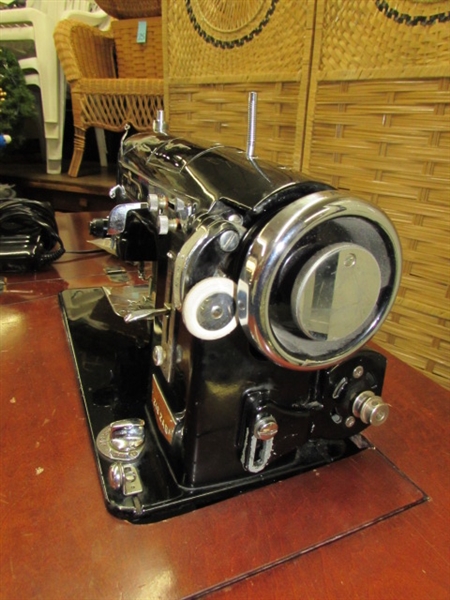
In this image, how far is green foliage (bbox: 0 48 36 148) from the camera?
2283mm

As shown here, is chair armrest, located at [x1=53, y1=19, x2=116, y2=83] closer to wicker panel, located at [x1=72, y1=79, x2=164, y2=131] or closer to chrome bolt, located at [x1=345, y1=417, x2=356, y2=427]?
wicker panel, located at [x1=72, y1=79, x2=164, y2=131]

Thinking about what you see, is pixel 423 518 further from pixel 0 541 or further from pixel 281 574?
pixel 0 541

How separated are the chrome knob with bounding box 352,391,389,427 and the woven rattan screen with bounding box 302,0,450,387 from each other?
70 centimetres

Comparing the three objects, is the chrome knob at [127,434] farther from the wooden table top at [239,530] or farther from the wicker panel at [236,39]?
the wicker panel at [236,39]

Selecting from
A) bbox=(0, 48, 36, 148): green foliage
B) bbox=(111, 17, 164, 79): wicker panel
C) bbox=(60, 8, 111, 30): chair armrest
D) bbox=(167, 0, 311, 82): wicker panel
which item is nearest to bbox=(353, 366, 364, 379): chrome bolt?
bbox=(167, 0, 311, 82): wicker panel

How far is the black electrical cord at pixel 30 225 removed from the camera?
112 cm

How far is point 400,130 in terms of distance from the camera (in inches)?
42.0

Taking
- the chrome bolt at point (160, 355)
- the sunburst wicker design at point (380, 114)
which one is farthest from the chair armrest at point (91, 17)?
the chrome bolt at point (160, 355)

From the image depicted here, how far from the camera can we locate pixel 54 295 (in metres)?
0.98

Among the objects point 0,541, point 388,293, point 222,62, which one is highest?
point 222,62

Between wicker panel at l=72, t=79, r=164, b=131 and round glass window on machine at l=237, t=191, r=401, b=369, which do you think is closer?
round glass window on machine at l=237, t=191, r=401, b=369

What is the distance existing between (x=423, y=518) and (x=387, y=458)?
0.09 meters

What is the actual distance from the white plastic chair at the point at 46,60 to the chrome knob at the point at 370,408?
2531 mm

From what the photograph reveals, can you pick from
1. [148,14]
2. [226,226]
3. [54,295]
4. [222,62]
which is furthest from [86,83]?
[226,226]
